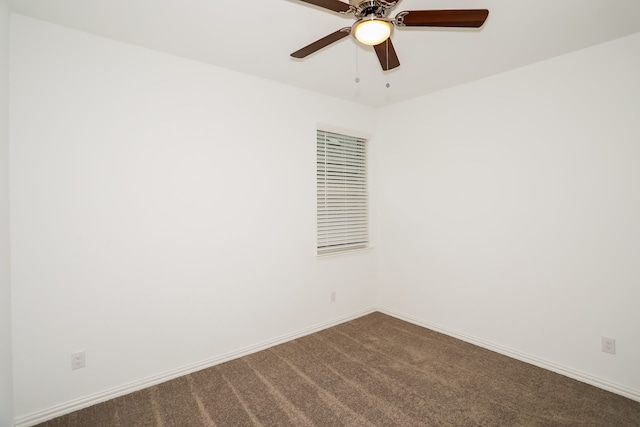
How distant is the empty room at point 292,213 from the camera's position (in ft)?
6.39

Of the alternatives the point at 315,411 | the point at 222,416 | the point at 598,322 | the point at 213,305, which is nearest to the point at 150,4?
the point at 213,305

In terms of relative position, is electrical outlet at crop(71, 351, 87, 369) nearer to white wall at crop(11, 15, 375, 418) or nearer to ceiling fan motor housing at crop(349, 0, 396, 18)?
white wall at crop(11, 15, 375, 418)

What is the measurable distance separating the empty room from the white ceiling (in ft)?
0.06

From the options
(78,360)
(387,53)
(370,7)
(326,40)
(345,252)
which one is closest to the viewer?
(370,7)

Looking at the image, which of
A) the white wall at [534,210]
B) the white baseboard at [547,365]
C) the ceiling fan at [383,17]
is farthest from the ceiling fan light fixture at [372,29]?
the white baseboard at [547,365]

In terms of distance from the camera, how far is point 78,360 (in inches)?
82.8

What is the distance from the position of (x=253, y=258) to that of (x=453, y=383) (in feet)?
6.50

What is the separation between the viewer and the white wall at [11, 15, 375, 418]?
1966mm

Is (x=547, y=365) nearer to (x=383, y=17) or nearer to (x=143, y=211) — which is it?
(x=383, y=17)

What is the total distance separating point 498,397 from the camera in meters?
2.20

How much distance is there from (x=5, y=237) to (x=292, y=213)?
210 centimetres

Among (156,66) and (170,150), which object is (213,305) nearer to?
(170,150)

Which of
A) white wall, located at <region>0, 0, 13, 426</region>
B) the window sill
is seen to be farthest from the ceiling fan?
the window sill

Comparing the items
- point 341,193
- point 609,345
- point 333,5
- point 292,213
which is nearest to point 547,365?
point 609,345
